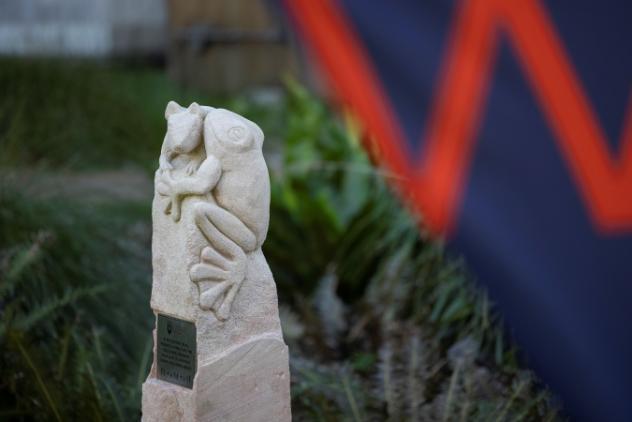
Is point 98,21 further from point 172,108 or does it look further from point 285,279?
point 172,108

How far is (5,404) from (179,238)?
4.59ft

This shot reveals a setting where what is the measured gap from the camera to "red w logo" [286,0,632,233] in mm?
1846

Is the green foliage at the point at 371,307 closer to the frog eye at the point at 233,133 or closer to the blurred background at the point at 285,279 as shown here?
the blurred background at the point at 285,279

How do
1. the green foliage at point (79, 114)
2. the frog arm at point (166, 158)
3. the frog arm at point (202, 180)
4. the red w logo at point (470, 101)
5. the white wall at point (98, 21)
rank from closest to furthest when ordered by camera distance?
the red w logo at point (470, 101) < the frog arm at point (202, 180) < the frog arm at point (166, 158) < the green foliage at point (79, 114) < the white wall at point (98, 21)

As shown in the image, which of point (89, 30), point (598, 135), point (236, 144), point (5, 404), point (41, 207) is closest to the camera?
point (598, 135)

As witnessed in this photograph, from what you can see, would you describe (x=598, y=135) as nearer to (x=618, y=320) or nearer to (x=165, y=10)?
(x=618, y=320)

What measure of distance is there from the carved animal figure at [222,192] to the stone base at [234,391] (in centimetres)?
14

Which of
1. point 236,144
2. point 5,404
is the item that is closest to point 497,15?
point 236,144

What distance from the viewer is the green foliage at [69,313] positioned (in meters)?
3.68

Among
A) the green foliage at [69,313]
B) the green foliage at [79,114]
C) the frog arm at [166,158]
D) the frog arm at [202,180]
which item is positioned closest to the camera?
the frog arm at [202,180]

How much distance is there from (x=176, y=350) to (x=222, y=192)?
46 centimetres

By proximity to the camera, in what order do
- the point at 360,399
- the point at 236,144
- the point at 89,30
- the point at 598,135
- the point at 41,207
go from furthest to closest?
the point at 89,30
the point at 41,207
the point at 360,399
the point at 236,144
the point at 598,135

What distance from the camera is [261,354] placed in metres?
3.11

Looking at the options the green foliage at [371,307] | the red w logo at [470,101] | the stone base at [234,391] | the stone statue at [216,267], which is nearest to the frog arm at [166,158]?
the stone statue at [216,267]
